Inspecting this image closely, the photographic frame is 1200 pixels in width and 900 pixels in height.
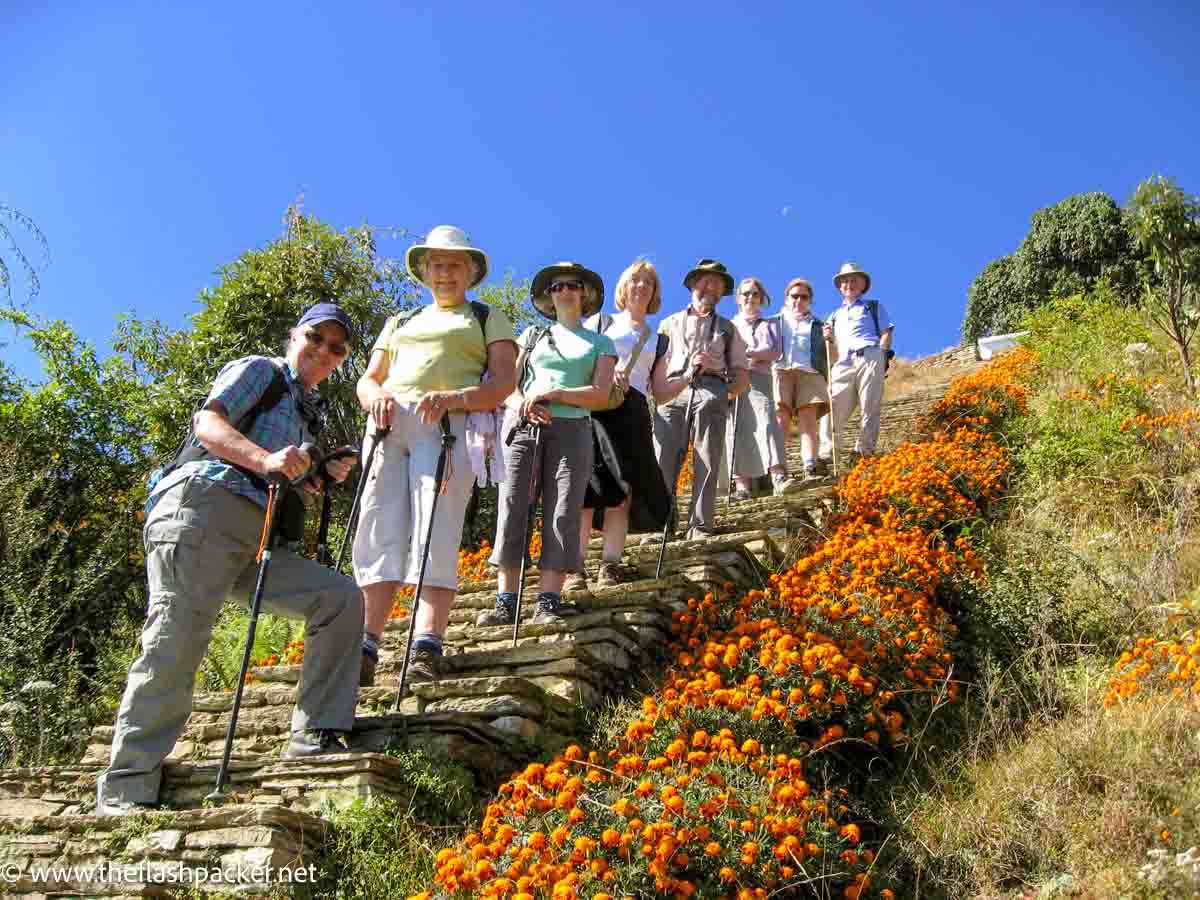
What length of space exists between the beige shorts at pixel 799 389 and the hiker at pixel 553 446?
14.7ft

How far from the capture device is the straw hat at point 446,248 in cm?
587

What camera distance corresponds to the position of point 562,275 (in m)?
6.71

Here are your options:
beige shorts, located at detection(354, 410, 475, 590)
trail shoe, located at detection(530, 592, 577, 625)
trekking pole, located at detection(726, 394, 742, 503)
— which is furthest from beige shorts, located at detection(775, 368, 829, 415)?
beige shorts, located at detection(354, 410, 475, 590)

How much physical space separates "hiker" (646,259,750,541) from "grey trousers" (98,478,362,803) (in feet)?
12.5

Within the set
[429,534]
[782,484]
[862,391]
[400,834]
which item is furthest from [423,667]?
[862,391]

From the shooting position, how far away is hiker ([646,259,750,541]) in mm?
8125

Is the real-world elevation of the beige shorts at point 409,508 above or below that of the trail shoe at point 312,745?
above

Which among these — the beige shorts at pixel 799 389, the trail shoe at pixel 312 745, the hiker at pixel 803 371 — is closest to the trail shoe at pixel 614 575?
the trail shoe at pixel 312 745

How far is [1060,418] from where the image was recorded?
32.8ft

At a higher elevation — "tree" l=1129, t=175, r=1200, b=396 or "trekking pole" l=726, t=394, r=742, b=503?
"tree" l=1129, t=175, r=1200, b=396

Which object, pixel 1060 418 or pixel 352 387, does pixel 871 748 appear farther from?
pixel 352 387

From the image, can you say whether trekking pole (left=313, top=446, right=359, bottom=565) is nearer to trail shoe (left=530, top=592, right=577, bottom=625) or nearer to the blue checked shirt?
the blue checked shirt

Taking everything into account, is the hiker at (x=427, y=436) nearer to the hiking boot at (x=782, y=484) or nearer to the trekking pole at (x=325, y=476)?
the trekking pole at (x=325, y=476)

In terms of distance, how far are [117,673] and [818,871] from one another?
584 centimetres
